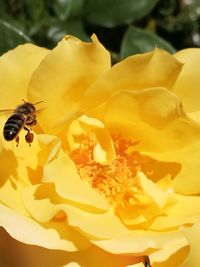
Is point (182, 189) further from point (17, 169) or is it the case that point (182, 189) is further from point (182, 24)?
point (182, 24)

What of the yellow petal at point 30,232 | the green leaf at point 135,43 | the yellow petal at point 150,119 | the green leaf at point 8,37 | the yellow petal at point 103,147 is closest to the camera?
the yellow petal at point 30,232

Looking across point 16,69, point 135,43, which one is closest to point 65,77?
point 16,69

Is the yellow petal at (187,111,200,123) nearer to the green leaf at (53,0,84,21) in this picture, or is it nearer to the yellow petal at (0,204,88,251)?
the yellow petal at (0,204,88,251)

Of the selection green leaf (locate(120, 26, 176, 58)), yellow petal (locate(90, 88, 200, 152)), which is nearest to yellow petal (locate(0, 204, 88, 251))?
yellow petal (locate(90, 88, 200, 152))

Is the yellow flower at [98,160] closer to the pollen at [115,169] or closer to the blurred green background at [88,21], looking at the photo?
the pollen at [115,169]

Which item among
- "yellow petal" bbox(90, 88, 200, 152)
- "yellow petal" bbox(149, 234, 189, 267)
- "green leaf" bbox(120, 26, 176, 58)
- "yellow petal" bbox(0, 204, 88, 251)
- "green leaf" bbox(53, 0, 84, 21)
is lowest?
"yellow petal" bbox(0, 204, 88, 251)

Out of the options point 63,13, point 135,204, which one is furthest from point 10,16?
point 135,204

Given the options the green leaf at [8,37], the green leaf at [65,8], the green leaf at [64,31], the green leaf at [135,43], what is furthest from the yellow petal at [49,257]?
the green leaf at [65,8]

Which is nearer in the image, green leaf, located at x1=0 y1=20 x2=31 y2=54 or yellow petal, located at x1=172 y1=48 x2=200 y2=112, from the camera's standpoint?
yellow petal, located at x1=172 y1=48 x2=200 y2=112
